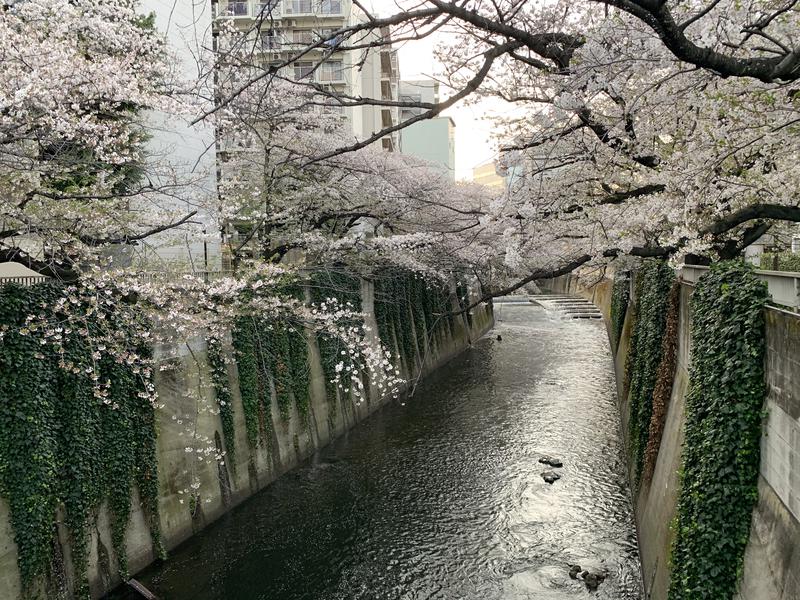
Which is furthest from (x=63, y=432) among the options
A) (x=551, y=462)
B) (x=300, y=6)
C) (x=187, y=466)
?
(x=300, y=6)

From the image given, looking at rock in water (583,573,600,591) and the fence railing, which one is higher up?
the fence railing

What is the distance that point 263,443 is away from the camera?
47.0 ft

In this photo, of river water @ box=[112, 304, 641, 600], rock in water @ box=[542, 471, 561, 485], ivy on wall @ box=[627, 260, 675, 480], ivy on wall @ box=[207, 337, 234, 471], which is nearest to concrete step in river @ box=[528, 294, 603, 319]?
river water @ box=[112, 304, 641, 600]

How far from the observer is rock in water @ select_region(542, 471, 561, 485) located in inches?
547

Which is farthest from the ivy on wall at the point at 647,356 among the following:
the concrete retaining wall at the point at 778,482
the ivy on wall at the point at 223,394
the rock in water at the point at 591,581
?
the ivy on wall at the point at 223,394

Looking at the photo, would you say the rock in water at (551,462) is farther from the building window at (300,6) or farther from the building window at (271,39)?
the building window at (300,6)

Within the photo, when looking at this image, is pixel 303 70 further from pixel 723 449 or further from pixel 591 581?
pixel 723 449

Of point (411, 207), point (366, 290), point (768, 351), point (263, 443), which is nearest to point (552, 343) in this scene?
point (366, 290)

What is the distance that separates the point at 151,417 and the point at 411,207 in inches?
406

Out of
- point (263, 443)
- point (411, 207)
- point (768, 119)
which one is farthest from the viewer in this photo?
point (411, 207)

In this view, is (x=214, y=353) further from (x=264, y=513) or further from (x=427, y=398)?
(x=427, y=398)

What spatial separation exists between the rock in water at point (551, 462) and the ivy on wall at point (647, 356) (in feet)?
6.10

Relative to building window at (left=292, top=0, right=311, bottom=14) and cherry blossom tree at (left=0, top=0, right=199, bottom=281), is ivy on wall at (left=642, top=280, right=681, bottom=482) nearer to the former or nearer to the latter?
cherry blossom tree at (left=0, top=0, right=199, bottom=281)

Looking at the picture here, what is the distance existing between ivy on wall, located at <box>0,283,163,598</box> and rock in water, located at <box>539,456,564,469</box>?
30.4ft
